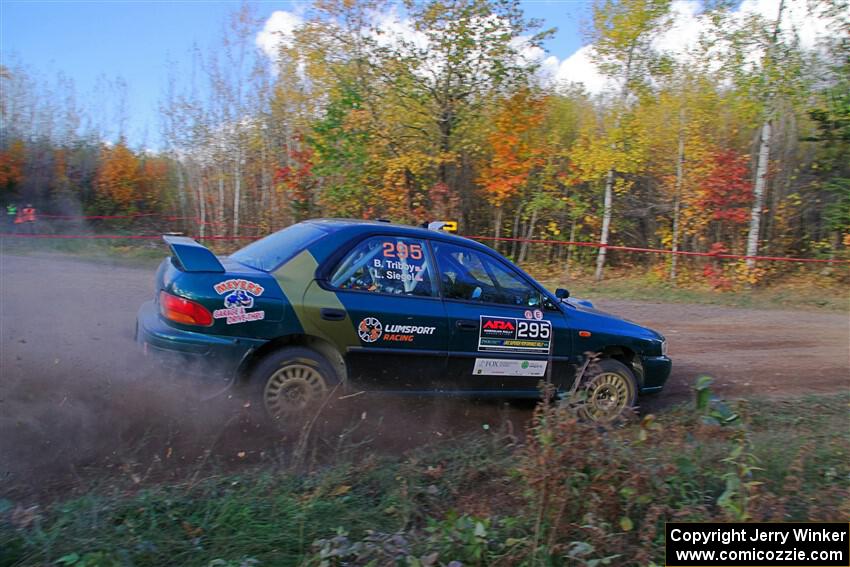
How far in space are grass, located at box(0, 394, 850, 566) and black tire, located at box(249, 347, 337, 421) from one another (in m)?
0.80

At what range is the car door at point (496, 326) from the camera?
555cm

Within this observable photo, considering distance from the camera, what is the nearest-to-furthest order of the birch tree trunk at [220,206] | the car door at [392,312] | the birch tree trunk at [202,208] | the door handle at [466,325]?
the car door at [392,312]
the door handle at [466,325]
the birch tree trunk at [220,206]
the birch tree trunk at [202,208]

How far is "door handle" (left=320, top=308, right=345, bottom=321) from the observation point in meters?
5.13

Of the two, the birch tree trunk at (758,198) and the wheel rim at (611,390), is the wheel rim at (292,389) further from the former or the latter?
the birch tree trunk at (758,198)

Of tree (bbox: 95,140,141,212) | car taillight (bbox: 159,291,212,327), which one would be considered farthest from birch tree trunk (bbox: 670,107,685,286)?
tree (bbox: 95,140,141,212)

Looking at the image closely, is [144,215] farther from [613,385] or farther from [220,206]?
[613,385]

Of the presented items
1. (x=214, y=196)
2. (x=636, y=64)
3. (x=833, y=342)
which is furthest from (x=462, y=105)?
(x=833, y=342)

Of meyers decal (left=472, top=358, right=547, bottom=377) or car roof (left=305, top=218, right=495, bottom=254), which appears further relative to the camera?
meyers decal (left=472, top=358, right=547, bottom=377)

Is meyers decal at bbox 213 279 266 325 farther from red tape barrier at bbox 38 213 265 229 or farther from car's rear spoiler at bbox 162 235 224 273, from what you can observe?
red tape barrier at bbox 38 213 265 229

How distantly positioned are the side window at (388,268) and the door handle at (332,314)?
214mm

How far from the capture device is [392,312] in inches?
208

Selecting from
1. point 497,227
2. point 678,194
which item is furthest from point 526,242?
point 678,194

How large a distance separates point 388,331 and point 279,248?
1179mm

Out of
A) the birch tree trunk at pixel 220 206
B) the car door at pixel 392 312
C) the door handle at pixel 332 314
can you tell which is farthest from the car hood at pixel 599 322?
the birch tree trunk at pixel 220 206
